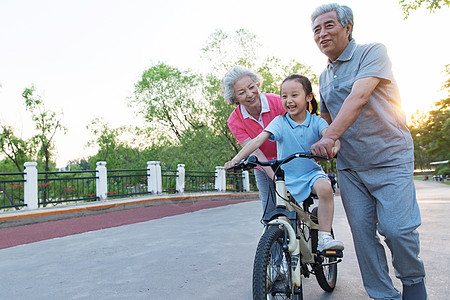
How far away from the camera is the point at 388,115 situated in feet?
8.05

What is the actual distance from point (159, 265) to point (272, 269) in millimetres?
2710

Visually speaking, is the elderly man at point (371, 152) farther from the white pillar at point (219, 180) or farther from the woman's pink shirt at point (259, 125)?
the white pillar at point (219, 180)

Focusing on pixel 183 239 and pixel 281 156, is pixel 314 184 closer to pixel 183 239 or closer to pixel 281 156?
pixel 281 156

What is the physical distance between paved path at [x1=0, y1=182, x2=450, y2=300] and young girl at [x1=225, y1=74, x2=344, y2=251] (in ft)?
3.45

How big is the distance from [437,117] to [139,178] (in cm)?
4549

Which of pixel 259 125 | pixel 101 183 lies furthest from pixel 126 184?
pixel 259 125

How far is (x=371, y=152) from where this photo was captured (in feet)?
8.17

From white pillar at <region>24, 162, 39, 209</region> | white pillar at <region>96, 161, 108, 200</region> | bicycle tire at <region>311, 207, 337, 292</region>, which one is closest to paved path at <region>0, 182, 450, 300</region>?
bicycle tire at <region>311, 207, 337, 292</region>

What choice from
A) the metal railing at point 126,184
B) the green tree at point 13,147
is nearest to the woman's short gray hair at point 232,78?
the metal railing at point 126,184

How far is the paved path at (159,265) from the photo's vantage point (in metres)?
3.66

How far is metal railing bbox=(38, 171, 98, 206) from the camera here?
1288cm

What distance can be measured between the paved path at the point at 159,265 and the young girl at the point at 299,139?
3.45 ft

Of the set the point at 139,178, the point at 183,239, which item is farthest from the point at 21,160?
the point at 183,239

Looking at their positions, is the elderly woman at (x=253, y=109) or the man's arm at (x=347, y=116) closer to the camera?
the man's arm at (x=347, y=116)
